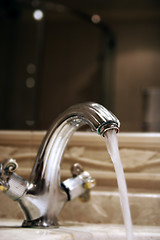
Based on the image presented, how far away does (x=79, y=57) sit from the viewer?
4.09 ft

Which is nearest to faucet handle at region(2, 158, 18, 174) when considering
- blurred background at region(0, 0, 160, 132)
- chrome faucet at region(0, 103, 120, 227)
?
chrome faucet at region(0, 103, 120, 227)

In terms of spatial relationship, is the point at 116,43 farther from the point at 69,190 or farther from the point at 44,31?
the point at 69,190

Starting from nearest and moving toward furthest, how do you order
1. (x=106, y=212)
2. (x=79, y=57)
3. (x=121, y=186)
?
1. (x=121, y=186)
2. (x=106, y=212)
3. (x=79, y=57)

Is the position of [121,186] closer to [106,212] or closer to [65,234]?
[65,234]

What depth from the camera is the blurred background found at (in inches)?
42.9

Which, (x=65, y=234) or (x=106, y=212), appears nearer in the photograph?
(x=65, y=234)

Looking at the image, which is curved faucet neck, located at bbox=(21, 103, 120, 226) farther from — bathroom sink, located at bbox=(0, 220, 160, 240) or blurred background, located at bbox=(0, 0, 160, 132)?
blurred background, located at bbox=(0, 0, 160, 132)

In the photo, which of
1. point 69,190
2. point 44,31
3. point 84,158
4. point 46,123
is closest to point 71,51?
point 44,31

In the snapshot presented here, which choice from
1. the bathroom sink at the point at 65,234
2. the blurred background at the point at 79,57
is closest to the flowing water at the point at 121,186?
the bathroom sink at the point at 65,234

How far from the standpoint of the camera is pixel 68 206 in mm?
616

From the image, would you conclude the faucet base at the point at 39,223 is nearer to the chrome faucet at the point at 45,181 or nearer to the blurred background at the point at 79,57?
the chrome faucet at the point at 45,181

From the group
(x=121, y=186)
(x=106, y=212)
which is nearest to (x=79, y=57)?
(x=106, y=212)

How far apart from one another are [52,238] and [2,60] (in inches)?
37.4

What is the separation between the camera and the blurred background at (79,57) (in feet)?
3.58
